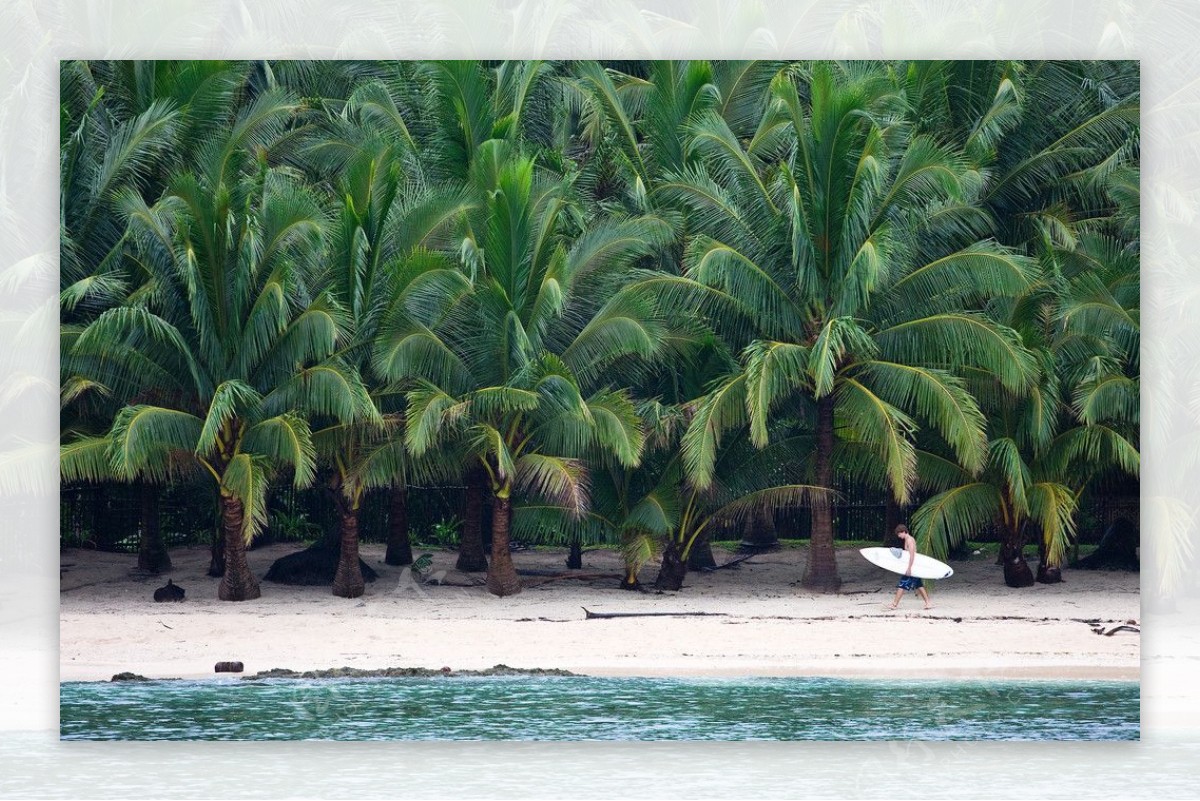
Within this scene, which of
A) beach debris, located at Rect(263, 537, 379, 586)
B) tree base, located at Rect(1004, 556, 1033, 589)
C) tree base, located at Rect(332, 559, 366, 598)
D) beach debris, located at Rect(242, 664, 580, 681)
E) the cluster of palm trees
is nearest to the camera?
beach debris, located at Rect(242, 664, 580, 681)

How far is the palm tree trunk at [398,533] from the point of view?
17125 mm

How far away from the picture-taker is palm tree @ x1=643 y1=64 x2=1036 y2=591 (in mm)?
16344

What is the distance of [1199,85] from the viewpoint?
14.3 metres

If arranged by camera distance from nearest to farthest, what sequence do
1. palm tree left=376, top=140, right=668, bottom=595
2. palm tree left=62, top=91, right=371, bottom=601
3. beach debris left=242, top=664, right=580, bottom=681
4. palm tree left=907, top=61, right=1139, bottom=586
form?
beach debris left=242, top=664, right=580, bottom=681
palm tree left=62, top=91, right=371, bottom=601
palm tree left=907, top=61, right=1139, bottom=586
palm tree left=376, top=140, right=668, bottom=595

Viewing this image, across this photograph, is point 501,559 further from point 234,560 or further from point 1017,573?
point 1017,573

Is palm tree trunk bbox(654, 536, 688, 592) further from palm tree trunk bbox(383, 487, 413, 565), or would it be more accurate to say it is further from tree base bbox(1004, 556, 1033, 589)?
tree base bbox(1004, 556, 1033, 589)

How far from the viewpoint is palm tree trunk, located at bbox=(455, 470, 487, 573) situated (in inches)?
680

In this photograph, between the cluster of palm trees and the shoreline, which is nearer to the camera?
the shoreline

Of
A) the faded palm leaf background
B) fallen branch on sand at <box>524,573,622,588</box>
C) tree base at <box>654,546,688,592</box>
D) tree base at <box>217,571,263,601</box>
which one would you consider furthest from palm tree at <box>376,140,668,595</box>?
tree base at <box>217,571,263,601</box>

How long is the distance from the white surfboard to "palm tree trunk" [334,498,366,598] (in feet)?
17.5

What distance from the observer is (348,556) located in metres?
17.0

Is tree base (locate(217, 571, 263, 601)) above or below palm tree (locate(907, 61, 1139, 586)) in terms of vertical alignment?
below

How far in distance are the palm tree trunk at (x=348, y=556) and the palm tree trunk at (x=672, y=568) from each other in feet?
10.4

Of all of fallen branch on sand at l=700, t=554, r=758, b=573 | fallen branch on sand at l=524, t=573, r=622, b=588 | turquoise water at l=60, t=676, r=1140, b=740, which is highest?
fallen branch on sand at l=700, t=554, r=758, b=573
